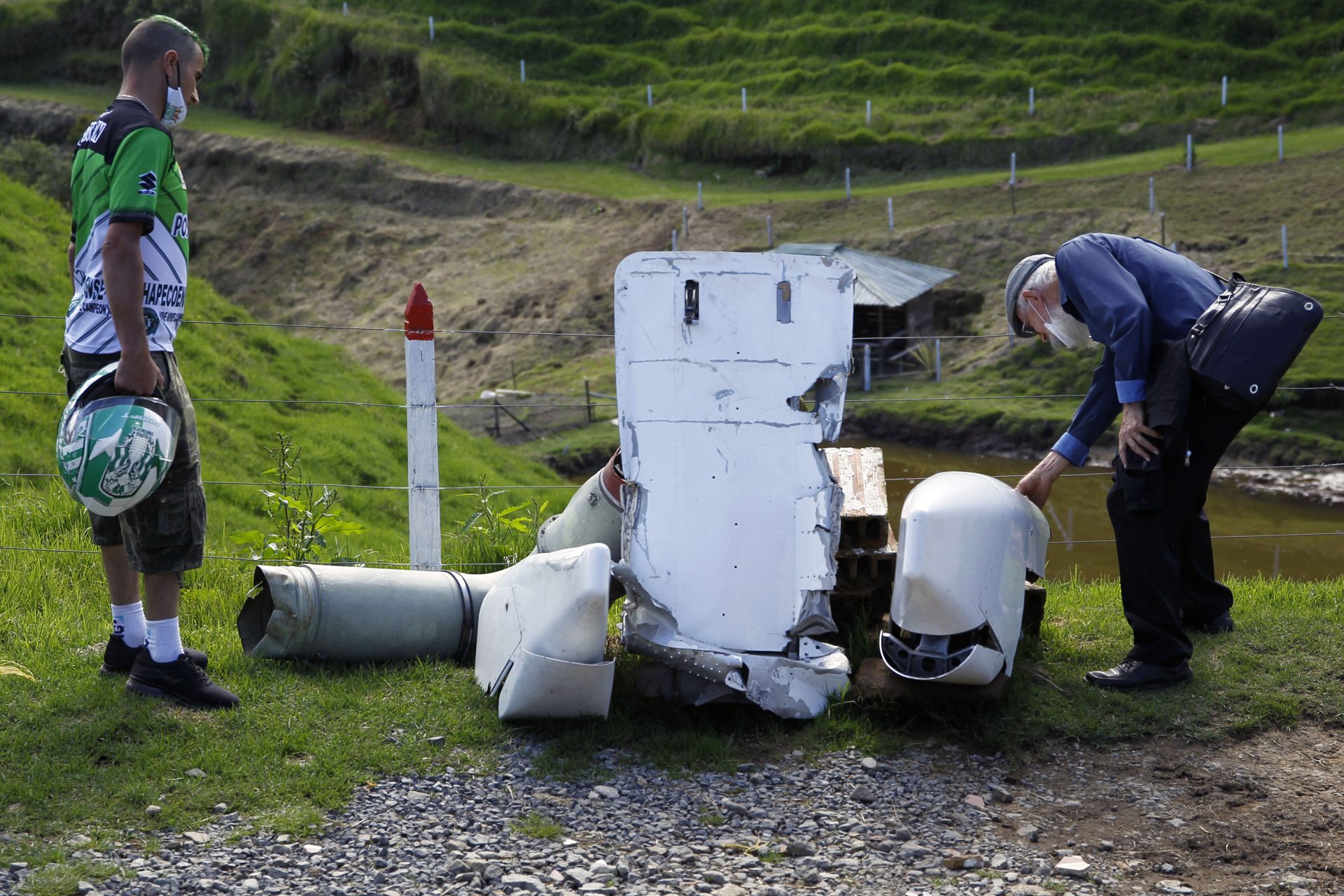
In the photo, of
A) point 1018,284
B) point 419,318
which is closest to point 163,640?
point 419,318

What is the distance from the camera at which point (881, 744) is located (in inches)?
169

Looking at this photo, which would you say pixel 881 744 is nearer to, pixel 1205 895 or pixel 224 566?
pixel 1205 895

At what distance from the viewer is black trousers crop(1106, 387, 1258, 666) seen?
180 inches

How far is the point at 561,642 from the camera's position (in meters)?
4.18

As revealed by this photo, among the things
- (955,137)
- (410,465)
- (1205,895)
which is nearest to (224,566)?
(410,465)

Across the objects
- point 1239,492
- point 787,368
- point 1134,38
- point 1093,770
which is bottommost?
point 1239,492

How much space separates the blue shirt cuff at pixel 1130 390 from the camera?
4.45 metres

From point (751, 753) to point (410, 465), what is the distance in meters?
2.16

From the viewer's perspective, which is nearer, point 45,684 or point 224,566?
point 45,684

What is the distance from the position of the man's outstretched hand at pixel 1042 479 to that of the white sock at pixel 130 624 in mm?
3254

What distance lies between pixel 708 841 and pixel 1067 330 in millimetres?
2361

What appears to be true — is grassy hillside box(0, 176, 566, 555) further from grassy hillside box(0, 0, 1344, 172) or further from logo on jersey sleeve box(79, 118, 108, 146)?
grassy hillside box(0, 0, 1344, 172)

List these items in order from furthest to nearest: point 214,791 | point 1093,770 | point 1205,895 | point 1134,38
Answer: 1. point 1134,38
2. point 1093,770
3. point 214,791
4. point 1205,895

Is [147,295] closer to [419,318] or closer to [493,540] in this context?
[419,318]
